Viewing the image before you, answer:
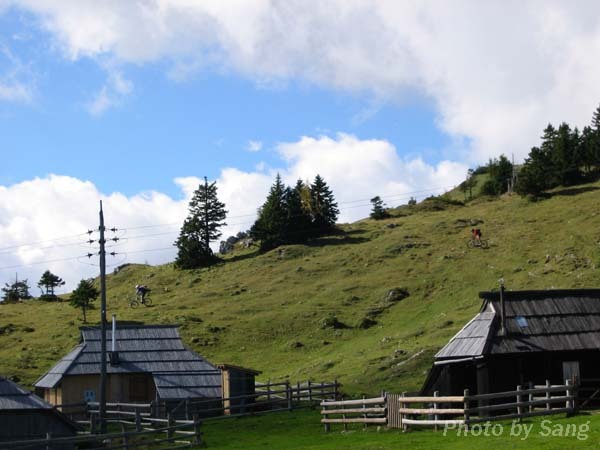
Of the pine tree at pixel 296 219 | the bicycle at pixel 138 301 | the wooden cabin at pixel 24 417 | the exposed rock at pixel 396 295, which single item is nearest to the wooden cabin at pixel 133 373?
the wooden cabin at pixel 24 417

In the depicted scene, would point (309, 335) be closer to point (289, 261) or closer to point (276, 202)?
point (289, 261)

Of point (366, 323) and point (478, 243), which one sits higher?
point (478, 243)

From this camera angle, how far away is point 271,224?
116m

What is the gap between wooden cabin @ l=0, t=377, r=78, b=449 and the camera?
3581 centimetres

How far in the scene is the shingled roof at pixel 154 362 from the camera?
1961 inches

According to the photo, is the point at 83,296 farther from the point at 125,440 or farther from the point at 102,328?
the point at 125,440

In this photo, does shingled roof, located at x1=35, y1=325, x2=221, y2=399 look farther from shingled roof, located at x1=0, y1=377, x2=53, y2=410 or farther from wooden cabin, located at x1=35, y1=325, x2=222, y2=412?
shingled roof, located at x1=0, y1=377, x2=53, y2=410

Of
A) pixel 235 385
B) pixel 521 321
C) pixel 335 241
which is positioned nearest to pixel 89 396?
pixel 235 385

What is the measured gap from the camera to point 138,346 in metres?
53.1

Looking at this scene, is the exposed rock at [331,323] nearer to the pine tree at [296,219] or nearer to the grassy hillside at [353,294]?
the grassy hillside at [353,294]

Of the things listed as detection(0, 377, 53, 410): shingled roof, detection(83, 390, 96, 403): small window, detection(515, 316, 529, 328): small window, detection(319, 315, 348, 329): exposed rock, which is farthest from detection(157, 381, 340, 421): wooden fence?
detection(319, 315, 348, 329): exposed rock

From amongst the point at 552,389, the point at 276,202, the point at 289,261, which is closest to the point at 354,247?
the point at 289,261

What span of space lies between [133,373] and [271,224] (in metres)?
65.3

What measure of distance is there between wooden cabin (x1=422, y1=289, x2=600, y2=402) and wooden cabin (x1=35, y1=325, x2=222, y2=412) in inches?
630
